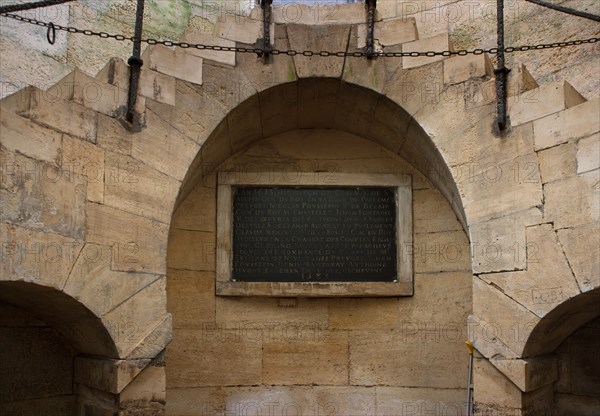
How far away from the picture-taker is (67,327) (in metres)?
4.64

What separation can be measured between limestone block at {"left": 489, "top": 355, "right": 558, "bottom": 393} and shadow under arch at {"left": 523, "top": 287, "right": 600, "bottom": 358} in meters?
0.06

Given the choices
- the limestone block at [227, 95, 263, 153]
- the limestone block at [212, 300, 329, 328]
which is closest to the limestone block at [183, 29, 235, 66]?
the limestone block at [227, 95, 263, 153]

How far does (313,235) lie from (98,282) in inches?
81.4

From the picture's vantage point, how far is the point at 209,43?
5121mm

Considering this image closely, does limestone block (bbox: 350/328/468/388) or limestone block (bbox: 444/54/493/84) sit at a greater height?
limestone block (bbox: 444/54/493/84)

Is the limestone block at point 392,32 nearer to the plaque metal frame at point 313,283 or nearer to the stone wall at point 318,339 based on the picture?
the plaque metal frame at point 313,283

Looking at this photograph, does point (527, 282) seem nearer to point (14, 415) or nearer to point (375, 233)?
point (375, 233)

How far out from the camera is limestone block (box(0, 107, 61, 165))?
376 centimetres

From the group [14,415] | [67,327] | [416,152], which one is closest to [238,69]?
[416,152]

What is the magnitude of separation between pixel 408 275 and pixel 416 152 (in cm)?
104

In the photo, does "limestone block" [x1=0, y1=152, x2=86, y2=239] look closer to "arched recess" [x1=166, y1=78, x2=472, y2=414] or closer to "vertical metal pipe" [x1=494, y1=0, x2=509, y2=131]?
"arched recess" [x1=166, y1=78, x2=472, y2=414]

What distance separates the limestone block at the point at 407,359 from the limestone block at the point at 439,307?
0.12ft

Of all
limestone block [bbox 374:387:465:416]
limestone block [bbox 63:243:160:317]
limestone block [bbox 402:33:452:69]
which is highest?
limestone block [bbox 402:33:452:69]

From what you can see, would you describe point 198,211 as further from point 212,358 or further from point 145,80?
point 145,80
